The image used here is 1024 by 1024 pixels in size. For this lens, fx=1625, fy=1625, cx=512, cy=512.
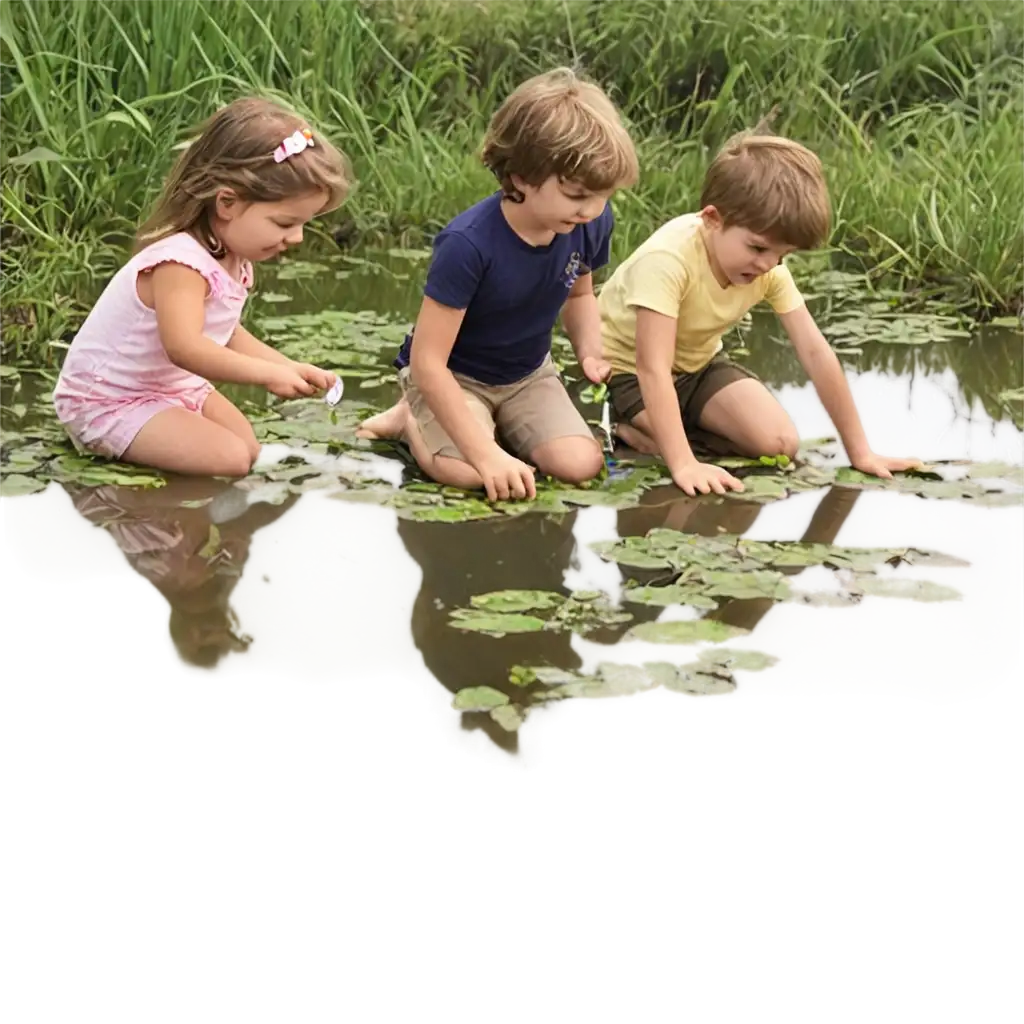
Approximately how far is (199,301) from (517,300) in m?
0.71

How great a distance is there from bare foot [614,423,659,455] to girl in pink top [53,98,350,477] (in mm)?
829

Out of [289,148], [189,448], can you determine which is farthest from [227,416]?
[289,148]

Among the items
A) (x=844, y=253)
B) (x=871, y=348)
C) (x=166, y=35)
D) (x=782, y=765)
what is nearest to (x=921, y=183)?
(x=844, y=253)

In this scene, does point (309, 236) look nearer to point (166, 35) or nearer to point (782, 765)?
point (166, 35)

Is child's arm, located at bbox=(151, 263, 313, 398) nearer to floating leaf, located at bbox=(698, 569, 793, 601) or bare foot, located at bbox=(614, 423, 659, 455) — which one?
bare foot, located at bbox=(614, 423, 659, 455)

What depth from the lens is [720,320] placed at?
12.8 ft

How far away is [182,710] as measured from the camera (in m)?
2.49

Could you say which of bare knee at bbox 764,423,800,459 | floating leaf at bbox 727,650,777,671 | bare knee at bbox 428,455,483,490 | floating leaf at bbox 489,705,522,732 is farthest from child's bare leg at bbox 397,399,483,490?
floating leaf at bbox 489,705,522,732

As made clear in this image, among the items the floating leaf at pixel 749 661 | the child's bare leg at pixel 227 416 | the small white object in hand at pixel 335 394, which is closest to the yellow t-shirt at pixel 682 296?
the small white object in hand at pixel 335 394

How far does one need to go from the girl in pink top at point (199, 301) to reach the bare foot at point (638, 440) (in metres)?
0.83

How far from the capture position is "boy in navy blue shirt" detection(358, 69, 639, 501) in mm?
3424

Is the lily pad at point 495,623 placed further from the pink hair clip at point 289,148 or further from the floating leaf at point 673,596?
the pink hair clip at point 289,148

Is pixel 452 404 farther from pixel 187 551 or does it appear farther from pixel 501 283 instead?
pixel 187 551

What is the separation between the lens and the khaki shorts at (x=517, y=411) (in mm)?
3746
